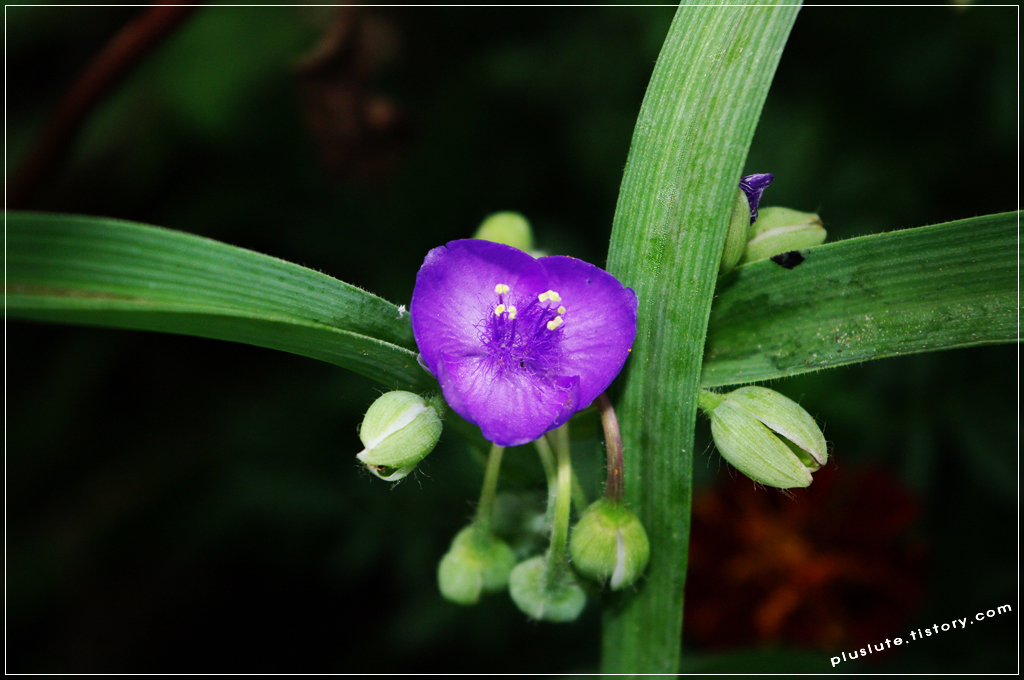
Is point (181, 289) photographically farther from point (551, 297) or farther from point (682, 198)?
point (682, 198)

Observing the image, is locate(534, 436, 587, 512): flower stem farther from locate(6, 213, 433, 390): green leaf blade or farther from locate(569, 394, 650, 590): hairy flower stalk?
locate(6, 213, 433, 390): green leaf blade

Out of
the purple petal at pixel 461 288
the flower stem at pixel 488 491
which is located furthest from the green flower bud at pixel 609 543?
the purple petal at pixel 461 288

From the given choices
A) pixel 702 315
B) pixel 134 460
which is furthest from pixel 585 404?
pixel 134 460

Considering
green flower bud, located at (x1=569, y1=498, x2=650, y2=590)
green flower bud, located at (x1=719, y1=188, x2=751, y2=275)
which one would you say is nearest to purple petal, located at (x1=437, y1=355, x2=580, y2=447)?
green flower bud, located at (x1=569, y1=498, x2=650, y2=590)

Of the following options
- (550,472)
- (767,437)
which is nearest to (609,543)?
(550,472)

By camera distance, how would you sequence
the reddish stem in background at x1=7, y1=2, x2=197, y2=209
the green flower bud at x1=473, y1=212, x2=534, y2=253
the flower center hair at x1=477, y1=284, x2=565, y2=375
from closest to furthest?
the flower center hair at x1=477, y1=284, x2=565, y2=375, the green flower bud at x1=473, y1=212, x2=534, y2=253, the reddish stem in background at x1=7, y1=2, x2=197, y2=209
